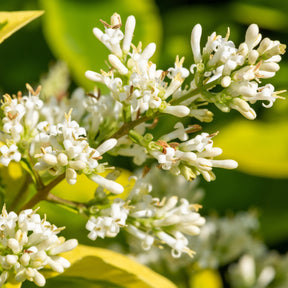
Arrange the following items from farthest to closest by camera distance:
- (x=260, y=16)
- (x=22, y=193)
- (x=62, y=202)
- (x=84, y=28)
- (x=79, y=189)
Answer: (x=260, y=16), (x=84, y=28), (x=79, y=189), (x=22, y=193), (x=62, y=202)

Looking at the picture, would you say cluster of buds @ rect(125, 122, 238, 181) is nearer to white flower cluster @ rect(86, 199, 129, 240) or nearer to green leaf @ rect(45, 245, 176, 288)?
white flower cluster @ rect(86, 199, 129, 240)

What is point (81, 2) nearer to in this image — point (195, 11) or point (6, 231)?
point (195, 11)

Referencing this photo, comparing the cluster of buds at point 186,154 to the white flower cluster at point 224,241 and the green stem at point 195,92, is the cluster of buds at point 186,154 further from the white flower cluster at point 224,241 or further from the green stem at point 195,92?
the white flower cluster at point 224,241

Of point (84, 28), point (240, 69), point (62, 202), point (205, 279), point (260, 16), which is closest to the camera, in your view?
point (240, 69)

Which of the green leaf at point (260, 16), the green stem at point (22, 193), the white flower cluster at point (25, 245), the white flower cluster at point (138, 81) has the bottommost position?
the green leaf at point (260, 16)

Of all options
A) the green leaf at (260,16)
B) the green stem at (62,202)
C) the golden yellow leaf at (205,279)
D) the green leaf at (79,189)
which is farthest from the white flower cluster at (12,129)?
the green leaf at (260,16)

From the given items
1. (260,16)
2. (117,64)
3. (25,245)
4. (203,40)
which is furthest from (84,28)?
(25,245)

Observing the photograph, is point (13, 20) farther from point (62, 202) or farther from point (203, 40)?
point (203, 40)

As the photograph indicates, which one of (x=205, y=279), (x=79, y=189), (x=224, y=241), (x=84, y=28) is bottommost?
(x=205, y=279)
